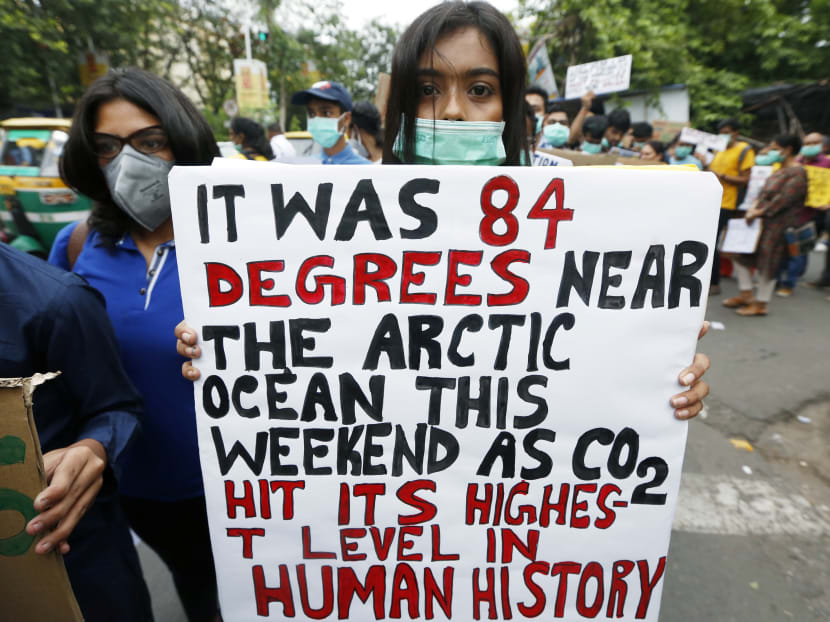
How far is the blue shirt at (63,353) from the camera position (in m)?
1.04

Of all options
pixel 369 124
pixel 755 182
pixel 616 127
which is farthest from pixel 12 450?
pixel 616 127

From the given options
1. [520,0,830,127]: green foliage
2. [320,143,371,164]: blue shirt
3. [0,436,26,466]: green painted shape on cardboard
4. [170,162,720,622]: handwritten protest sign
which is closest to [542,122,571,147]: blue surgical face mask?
[320,143,371,164]: blue shirt

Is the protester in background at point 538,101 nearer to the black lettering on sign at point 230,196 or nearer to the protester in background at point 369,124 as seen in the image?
the protester in background at point 369,124

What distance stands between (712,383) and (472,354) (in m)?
3.80

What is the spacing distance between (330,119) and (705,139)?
5484 mm

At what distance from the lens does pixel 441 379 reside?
1.16m

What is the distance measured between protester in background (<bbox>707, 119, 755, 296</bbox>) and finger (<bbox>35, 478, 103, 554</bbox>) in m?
6.84

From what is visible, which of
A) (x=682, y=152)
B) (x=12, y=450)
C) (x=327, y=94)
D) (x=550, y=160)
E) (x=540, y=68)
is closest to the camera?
(x=12, y=450)

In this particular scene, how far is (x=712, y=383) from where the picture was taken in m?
4.14

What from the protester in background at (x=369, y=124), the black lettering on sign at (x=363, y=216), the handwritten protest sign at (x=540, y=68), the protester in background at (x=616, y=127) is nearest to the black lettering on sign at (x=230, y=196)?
the black lettering on sign at (x=363, y=216)

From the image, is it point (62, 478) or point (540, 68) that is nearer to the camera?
point (62, 478)

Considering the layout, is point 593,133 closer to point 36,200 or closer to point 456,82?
point 456,82

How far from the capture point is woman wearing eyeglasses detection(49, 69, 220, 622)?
1.42m

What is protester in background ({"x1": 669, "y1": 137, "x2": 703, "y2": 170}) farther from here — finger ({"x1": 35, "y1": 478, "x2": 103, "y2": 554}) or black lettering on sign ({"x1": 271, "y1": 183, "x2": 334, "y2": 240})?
finger ({"x1": 35, "y1": 478, "x2": 103, "y2": 554})
